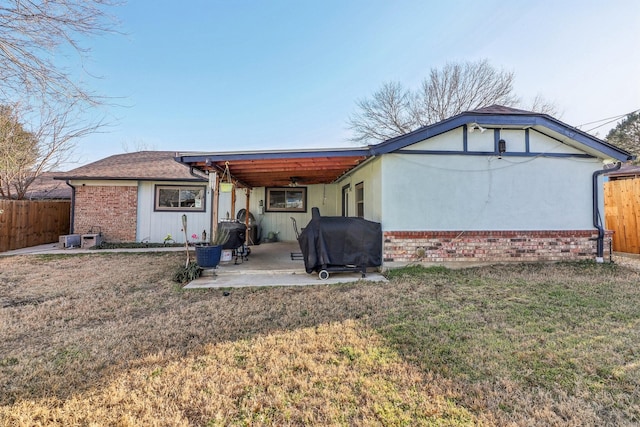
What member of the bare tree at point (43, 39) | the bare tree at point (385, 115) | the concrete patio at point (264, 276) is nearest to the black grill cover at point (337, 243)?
the concrete patio at point (264, 276)

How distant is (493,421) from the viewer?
1.77m

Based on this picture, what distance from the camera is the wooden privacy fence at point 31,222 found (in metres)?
9.28

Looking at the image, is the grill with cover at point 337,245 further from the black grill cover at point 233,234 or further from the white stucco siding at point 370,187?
the black grill cover at point 233,234

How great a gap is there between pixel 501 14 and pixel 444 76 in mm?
10722

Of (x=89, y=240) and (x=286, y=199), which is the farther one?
(x=286, y=199)

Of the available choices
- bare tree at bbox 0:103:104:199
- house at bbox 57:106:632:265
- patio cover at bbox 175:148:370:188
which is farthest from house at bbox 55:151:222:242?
house at bbox 57:106:632:265

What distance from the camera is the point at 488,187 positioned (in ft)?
20.9

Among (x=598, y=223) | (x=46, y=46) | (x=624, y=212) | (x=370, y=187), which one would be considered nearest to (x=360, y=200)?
(x=370, y=187)

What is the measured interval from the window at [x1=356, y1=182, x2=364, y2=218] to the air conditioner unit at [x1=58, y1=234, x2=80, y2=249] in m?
9.74

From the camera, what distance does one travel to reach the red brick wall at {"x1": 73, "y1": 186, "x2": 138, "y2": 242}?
10.3 metres

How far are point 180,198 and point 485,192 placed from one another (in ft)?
33.1

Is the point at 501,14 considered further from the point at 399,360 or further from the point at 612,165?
the point at 399,360

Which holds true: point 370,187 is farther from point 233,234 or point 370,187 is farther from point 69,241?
point 69,241

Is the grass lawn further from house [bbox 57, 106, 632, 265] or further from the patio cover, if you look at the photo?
the patio cover
